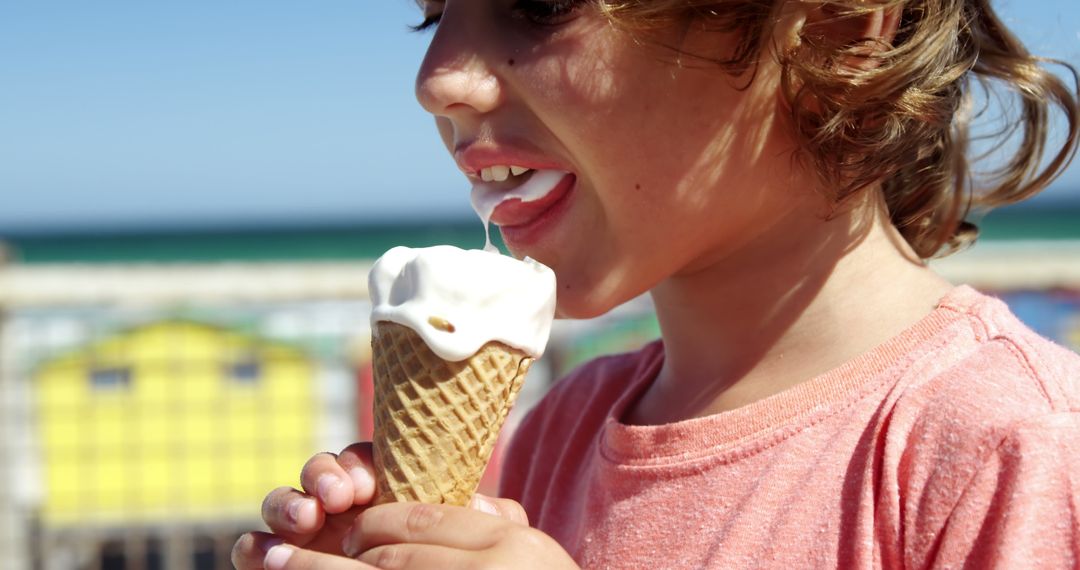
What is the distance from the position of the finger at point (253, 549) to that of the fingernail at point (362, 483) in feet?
0.49

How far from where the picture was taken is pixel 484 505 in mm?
1743

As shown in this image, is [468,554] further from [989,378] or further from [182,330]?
[182,330]

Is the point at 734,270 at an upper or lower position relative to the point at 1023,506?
upper

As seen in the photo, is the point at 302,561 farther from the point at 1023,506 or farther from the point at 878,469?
the point at 1023,506

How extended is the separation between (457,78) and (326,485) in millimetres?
674

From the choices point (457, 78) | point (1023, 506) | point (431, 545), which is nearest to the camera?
point (1023, 506)

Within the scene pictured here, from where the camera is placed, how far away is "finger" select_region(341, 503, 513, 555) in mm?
1537

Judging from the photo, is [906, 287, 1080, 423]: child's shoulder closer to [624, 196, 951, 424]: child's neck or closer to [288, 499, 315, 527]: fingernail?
[624, 196, 951, 424]: child's neck

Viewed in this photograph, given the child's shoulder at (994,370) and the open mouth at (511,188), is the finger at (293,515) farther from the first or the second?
the child's shoulder at (994,370)

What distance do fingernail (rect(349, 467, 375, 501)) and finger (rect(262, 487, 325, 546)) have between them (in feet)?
0.19

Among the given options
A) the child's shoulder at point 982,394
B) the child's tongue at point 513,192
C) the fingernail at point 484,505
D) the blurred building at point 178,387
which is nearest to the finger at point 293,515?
the fingernail at point 484,505

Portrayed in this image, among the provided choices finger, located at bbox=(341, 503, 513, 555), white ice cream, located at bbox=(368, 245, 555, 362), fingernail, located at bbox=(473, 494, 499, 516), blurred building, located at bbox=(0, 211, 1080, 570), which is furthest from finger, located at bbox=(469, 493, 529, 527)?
blurred building, located at bbox=(0, 211, 1080, 570)

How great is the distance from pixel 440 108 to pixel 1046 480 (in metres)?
1.04

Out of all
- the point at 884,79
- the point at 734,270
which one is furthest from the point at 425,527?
the point at 884,79
